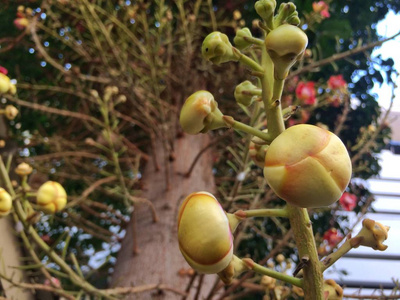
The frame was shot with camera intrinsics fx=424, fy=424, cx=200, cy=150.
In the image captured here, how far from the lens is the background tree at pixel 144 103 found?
4.18 ft

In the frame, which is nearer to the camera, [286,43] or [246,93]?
[286,43]

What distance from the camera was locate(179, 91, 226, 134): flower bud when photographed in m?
0.39

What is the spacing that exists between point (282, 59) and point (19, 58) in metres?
1.71

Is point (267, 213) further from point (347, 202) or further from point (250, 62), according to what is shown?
point (347, 202)

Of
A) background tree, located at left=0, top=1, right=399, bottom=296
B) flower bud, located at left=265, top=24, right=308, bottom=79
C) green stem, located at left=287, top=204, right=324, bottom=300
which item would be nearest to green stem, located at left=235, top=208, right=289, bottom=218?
green stem, located at left=287, top=204, right=324, bottom=300

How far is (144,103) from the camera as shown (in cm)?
135

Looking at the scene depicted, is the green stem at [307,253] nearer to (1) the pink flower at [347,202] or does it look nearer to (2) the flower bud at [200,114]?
(2) the flower bud at [200,114]

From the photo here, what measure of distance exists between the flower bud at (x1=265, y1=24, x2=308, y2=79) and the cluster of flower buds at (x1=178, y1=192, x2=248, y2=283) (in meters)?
0.12

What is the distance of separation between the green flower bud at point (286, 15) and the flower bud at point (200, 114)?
91mm

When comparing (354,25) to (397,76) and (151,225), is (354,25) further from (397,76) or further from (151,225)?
(151,225)

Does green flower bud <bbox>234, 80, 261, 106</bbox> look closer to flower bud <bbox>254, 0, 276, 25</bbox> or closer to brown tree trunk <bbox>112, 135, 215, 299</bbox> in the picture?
flower bud <bbox>254, 0, 276, 25</bbox>

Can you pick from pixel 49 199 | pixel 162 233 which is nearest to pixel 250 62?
pixel 49 199

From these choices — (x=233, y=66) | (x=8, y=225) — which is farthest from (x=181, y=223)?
(x=233, y=66)

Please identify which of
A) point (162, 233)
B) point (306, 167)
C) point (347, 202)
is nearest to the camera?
point (306, 167)
